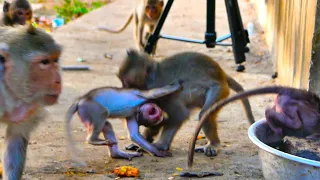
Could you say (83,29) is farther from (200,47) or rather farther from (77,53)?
(200,47)

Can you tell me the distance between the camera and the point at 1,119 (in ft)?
12.2

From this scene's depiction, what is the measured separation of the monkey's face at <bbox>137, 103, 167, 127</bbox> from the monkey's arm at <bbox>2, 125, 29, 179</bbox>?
3.19ft

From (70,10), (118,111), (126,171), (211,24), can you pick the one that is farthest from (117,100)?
(70,10)

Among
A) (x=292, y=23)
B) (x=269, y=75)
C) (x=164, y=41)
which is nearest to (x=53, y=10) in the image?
(x=164, y=41)

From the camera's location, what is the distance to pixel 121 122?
19.1 ft

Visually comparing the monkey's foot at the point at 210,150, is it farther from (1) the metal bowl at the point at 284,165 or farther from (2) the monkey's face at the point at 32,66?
(2) the monkey's face at the point at 32,66

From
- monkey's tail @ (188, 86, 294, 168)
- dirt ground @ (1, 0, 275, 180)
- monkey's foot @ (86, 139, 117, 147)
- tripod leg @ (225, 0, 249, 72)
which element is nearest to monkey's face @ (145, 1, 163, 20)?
dirt ground @ (1, 0, 275, 180)

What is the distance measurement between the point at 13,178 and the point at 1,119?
414mm

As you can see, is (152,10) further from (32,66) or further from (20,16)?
(32,66)

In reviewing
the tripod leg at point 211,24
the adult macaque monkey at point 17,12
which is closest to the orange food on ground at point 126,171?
the tripod leg at point 211,24

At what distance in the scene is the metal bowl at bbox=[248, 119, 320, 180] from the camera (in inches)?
134

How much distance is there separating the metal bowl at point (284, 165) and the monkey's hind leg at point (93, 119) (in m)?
1.16

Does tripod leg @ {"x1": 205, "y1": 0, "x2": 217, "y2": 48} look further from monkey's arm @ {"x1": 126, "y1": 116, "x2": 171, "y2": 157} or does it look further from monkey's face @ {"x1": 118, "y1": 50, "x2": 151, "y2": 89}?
monkey's arm @ {"x1": 126, "y1": 116, "x2": 171, "y2": 157}

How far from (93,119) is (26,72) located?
2.99 feet
